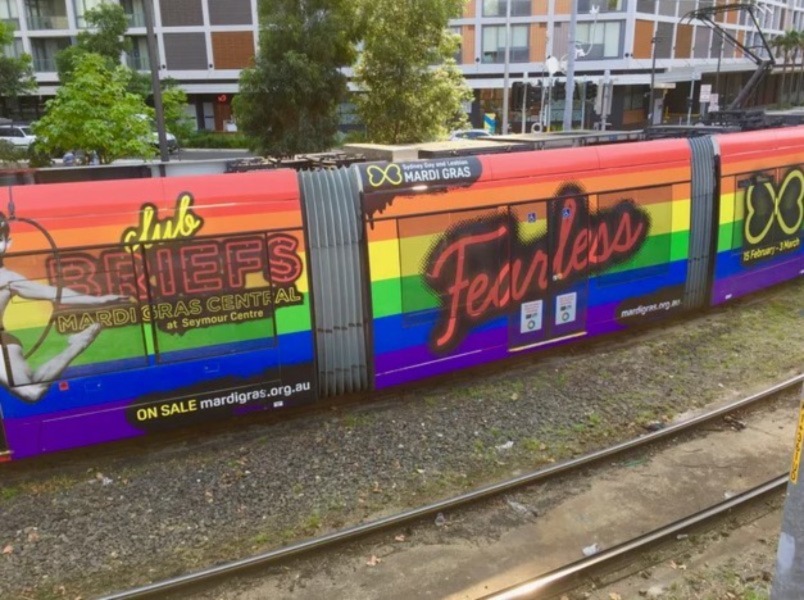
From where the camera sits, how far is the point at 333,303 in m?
8.51

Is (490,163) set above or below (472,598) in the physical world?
above

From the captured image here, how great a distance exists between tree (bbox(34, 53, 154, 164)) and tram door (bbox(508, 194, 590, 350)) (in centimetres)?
1275

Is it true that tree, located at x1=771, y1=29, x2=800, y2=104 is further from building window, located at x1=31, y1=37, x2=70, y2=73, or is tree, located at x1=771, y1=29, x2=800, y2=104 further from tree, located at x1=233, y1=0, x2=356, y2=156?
building window, located at x1=31, y1=37, x2=70, y2=73

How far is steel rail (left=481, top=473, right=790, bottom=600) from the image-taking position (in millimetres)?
5818

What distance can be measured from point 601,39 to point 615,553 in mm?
47584

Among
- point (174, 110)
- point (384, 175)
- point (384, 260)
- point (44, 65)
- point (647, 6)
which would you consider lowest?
point (384, 260)

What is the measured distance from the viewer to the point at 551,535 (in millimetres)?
6727

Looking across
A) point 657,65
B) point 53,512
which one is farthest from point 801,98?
point 53,512

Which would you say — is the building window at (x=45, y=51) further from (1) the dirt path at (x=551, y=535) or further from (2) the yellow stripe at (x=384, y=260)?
(1) the dirt path at (x=551, y=535)

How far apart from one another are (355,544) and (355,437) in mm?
1994

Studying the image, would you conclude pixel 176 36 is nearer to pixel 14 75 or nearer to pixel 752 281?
pixel 14 75

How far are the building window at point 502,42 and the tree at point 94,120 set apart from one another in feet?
115

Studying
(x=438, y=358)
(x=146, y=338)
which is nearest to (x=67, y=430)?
(x=146, y=338)

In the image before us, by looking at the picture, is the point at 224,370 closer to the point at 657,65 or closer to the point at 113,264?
the point at 113,264
